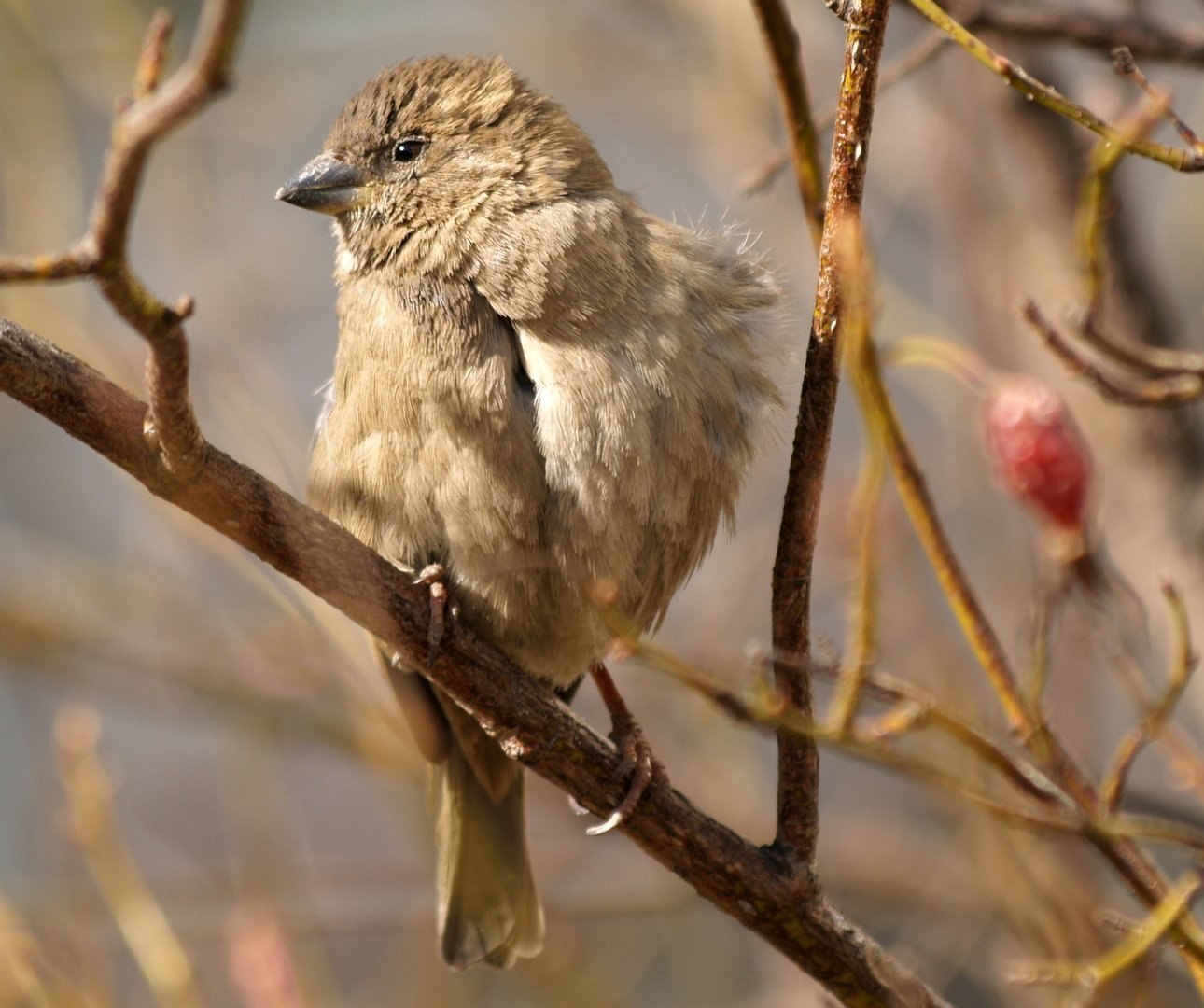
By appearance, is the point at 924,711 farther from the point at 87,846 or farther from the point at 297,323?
the point at 297,323

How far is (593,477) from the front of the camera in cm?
321

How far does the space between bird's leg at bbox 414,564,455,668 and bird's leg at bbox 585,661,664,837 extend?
49cm

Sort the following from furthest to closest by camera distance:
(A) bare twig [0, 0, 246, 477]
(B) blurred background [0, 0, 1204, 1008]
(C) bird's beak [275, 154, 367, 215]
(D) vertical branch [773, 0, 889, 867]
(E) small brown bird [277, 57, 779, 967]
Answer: (B) blurred background [0, 0, 1204, 1008], (C) bird's beak [275, 154, 367, 215], (E) small brown bird [277, 57, 779, 967], (D) vertical branch [773, 0, 889, 867], (A) bare twig [0, 0, 246, 477]

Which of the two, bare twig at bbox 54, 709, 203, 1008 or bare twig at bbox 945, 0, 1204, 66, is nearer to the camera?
bare twig at bbox 54, 709, 203, 1008

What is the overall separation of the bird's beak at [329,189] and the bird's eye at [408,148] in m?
0.11

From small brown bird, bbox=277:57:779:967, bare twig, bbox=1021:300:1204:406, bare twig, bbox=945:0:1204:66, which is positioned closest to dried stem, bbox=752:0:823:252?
bare twig, bbox=1021:300:1204:406

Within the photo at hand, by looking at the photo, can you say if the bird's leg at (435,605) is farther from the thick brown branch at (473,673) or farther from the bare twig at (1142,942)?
the bare twig at (1142,942)

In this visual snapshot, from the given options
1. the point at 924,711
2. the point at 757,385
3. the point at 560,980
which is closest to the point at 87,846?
the point at 560,980

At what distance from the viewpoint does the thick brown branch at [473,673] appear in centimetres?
239

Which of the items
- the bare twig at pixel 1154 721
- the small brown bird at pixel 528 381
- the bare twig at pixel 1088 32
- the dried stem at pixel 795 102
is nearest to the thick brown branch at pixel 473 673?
the small brown bird at pixel 528 381

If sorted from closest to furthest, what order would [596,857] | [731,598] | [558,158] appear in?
[558,158]
[731,598]
[596,857]

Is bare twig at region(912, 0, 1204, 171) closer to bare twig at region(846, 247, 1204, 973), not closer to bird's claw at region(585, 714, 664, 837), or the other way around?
bare twig at region(846, 247, 1204, 973)

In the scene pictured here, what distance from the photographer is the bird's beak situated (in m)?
3.78

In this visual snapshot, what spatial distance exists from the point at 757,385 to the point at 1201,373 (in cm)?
118
